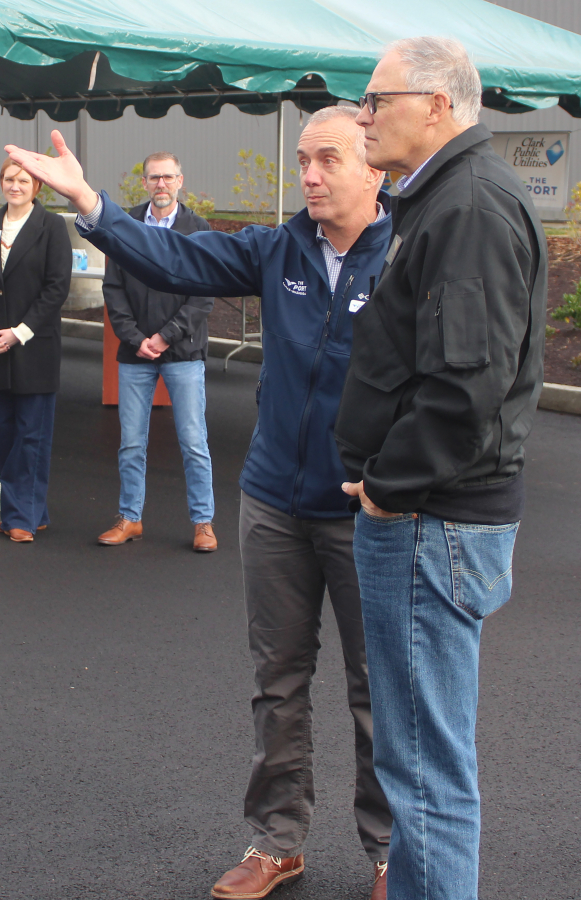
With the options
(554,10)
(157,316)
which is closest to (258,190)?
(554,10)

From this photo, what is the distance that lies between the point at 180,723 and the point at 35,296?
3013mm

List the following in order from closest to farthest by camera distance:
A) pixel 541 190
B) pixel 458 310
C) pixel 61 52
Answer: pixel 458 310
pixel 61 52
pixel 541 190

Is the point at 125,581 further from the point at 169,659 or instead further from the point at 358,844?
the point at 358,844

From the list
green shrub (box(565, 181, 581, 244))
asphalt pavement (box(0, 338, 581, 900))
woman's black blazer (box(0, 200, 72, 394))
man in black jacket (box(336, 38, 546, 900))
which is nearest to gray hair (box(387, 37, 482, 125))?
man in black jacket (box(336, 38, 546, 900))

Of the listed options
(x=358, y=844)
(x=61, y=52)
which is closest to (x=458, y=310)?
(x=358, y=844)

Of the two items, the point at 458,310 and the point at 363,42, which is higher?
the point at 363,42

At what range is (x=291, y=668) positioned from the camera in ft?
9.26

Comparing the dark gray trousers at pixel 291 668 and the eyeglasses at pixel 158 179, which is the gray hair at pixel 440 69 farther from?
the eyeglasses at pixel 158 179

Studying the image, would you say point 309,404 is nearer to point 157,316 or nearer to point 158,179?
point 157,316

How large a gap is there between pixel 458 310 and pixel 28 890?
2.00m

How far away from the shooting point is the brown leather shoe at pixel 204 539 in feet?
18.7

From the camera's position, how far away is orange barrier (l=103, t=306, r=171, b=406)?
9.27 m

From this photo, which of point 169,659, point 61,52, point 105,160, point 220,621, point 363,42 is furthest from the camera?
point 105,160

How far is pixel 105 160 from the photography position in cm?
2625
